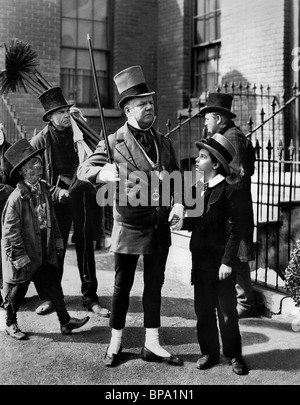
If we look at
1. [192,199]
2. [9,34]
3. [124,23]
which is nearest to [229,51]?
[124,23]

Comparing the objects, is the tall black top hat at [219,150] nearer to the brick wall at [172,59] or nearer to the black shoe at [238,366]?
the black shoe at [238,366]

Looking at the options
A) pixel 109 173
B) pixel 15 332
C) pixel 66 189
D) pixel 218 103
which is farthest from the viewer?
pixel 66 189

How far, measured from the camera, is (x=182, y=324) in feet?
16.6

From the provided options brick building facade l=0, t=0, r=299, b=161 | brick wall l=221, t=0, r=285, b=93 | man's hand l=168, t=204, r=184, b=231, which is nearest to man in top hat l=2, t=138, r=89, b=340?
man's hand l=168, t=204, r=184, b=231

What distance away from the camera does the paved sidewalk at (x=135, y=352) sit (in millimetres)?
3861

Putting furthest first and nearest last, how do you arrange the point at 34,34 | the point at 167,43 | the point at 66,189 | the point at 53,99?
the point at 167,43
the point at 34,34
the point at 66,189
the point at 53,99

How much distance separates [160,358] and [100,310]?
4.07ft

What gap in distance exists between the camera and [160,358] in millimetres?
4156

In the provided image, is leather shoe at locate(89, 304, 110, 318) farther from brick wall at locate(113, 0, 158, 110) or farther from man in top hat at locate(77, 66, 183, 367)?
brick wall at locate(113, 0, 158, 110)

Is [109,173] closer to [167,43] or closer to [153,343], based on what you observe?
[153,343]

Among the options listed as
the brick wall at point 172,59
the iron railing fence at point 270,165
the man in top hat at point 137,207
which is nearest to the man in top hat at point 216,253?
the man in top hat at point 137,207

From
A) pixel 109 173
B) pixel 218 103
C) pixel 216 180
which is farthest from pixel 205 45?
pixel 109 173

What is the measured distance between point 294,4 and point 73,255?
16.3 feet
